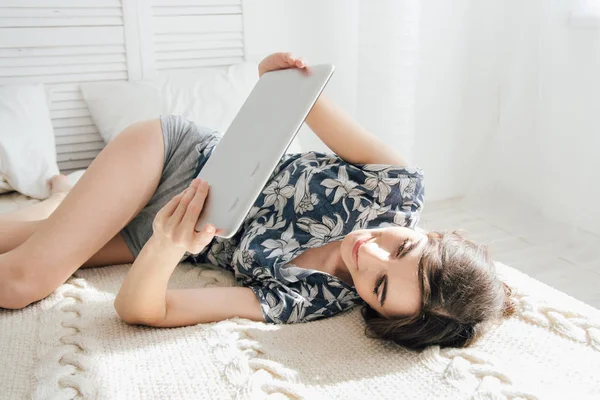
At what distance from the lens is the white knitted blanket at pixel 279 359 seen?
0.94 meters

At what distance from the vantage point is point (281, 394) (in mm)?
945

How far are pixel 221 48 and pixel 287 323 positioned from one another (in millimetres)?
1340

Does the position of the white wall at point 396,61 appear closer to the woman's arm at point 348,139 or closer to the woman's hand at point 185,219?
the woman's arm at point 348,139

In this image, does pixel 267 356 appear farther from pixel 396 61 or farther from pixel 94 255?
pixel 396 61

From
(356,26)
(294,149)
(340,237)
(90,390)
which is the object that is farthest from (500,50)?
(90,390)

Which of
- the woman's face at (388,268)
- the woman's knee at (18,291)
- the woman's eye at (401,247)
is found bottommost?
the woman's knee at (18,291)

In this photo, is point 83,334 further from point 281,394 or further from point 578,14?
point 578,14

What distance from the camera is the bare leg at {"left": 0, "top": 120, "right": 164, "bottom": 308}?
1.21 m

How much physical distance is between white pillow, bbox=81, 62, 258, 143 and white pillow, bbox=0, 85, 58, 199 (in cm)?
18

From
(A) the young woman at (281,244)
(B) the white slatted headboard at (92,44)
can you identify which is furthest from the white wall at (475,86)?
(A) the young woman at (281,244)

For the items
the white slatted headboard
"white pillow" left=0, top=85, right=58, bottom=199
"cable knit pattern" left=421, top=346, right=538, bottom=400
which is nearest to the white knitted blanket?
"cable knit pattern" left=421, top=346, right=538, bottom=400

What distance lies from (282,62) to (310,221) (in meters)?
0.35

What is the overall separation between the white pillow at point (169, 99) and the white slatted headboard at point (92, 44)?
0.27 feet

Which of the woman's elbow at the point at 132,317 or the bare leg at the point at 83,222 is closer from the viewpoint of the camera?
the woman's elbow at the point at 132,317
